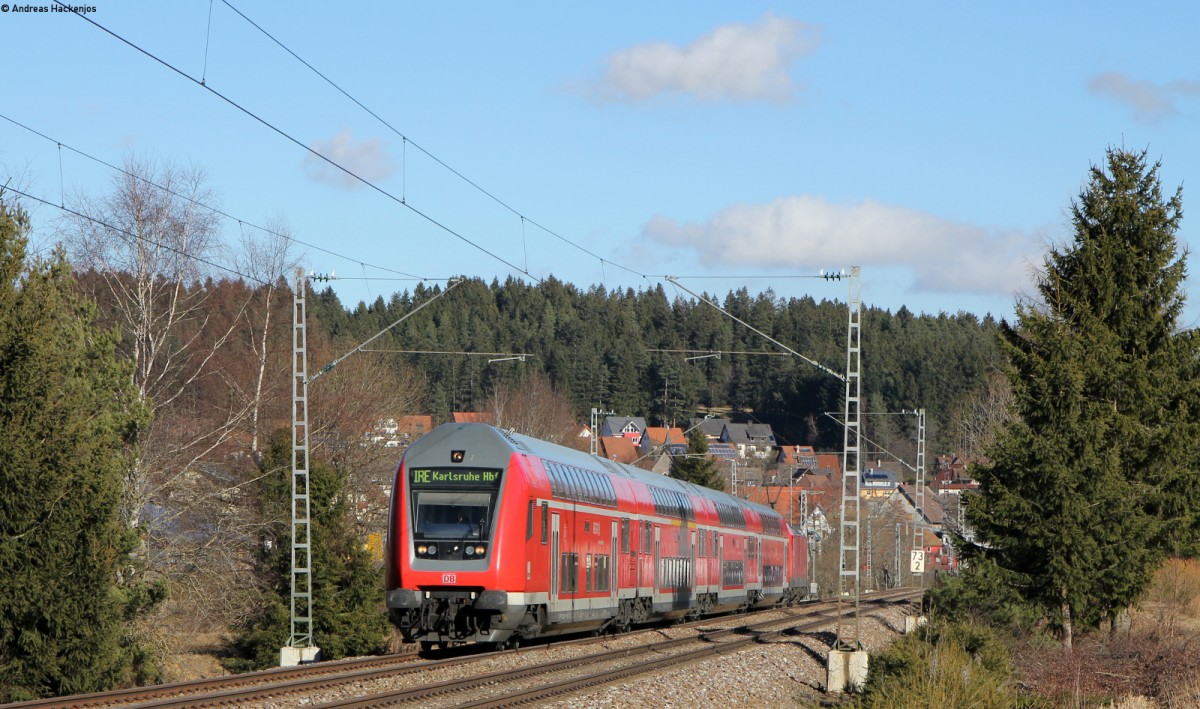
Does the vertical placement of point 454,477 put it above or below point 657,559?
above

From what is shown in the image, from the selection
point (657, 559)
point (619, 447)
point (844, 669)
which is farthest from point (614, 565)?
point (619, 447)

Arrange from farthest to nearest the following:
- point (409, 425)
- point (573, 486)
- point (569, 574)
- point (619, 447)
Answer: point (619, 447), point (409, 425), point (573, 486), point (569, 574)

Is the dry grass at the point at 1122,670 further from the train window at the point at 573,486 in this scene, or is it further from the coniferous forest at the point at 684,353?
the coniferous forest at the point at 684,353

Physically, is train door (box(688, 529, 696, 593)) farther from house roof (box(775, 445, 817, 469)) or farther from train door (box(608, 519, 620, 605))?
house roof (box(775, 445, 817, 469))

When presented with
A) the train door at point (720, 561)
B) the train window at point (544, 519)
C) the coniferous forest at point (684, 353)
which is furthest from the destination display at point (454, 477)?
the coniferous forest at point (684, 353)

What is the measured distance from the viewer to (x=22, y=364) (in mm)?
22219

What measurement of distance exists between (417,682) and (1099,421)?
13.9 meters

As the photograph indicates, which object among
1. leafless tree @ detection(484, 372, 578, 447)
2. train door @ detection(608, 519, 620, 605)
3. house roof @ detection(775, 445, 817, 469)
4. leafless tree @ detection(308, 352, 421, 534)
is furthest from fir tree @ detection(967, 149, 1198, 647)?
house roof @ detection(775, 445, 817, 469)

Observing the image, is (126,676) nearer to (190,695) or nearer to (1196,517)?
(190,695)

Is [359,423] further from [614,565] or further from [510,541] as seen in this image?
[510,541]

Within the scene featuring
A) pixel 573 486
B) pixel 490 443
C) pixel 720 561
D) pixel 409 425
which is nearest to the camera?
pixel 490 443

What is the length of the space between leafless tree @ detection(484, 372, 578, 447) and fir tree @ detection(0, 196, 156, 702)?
51.8 meters

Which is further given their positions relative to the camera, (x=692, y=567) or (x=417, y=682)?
(x=692, y=567)

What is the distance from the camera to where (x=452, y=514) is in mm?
22656
